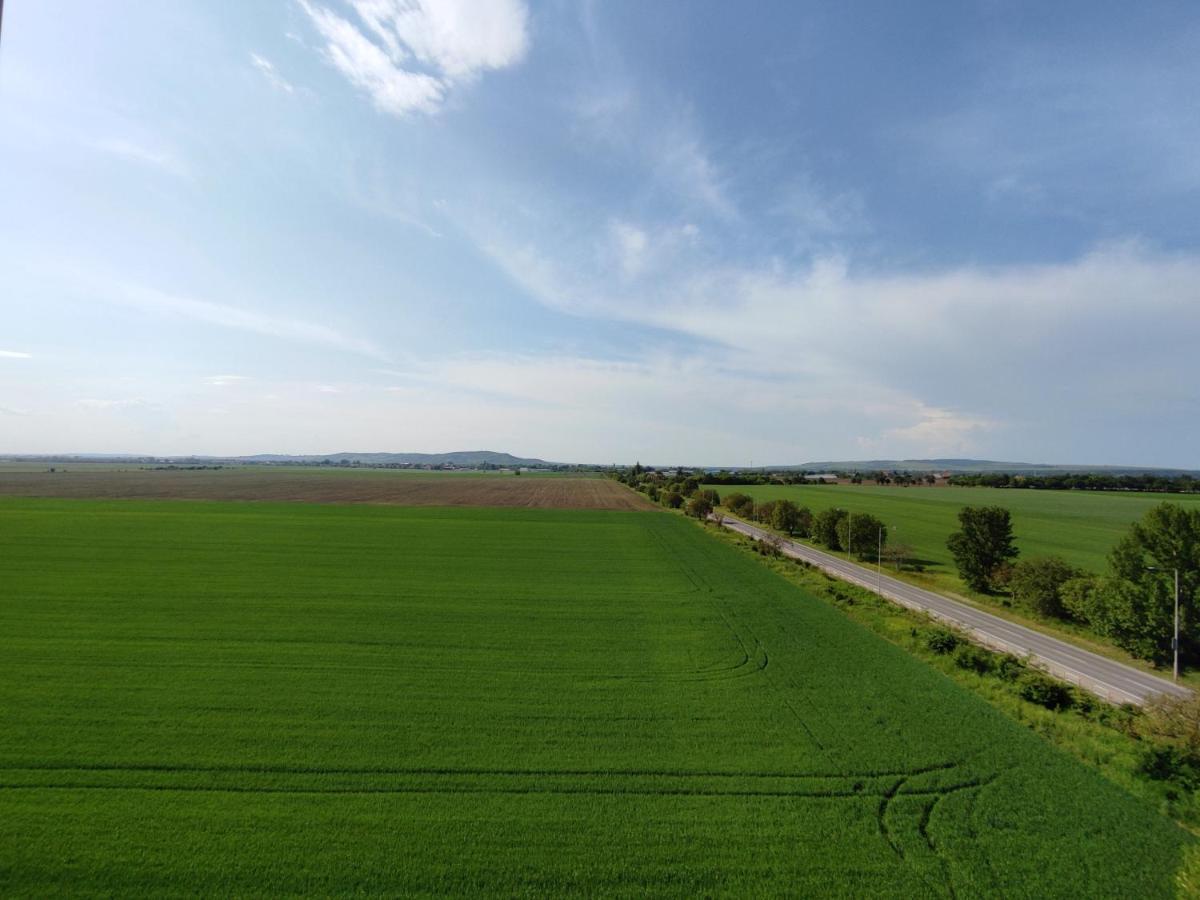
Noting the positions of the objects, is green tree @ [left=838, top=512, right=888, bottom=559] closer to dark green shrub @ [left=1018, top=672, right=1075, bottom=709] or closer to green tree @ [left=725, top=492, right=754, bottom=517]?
green tree @ [left=725, top=492, right=754, bottom=517]

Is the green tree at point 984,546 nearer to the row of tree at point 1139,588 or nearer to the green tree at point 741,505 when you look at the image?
the row of tree at point 1139,588

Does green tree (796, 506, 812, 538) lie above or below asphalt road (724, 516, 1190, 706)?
above

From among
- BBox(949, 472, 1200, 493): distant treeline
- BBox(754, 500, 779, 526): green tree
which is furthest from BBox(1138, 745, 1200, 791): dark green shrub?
BBox(949, 472, 1200, 493): distant treeline

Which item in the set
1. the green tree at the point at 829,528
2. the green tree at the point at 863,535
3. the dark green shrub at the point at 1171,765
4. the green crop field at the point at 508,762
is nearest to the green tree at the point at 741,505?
the green tree at the point at 829,528

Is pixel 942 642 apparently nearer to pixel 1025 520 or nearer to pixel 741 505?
pixel 1025 520

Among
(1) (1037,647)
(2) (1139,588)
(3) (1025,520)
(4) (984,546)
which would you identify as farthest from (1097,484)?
(1) (1037,647)
